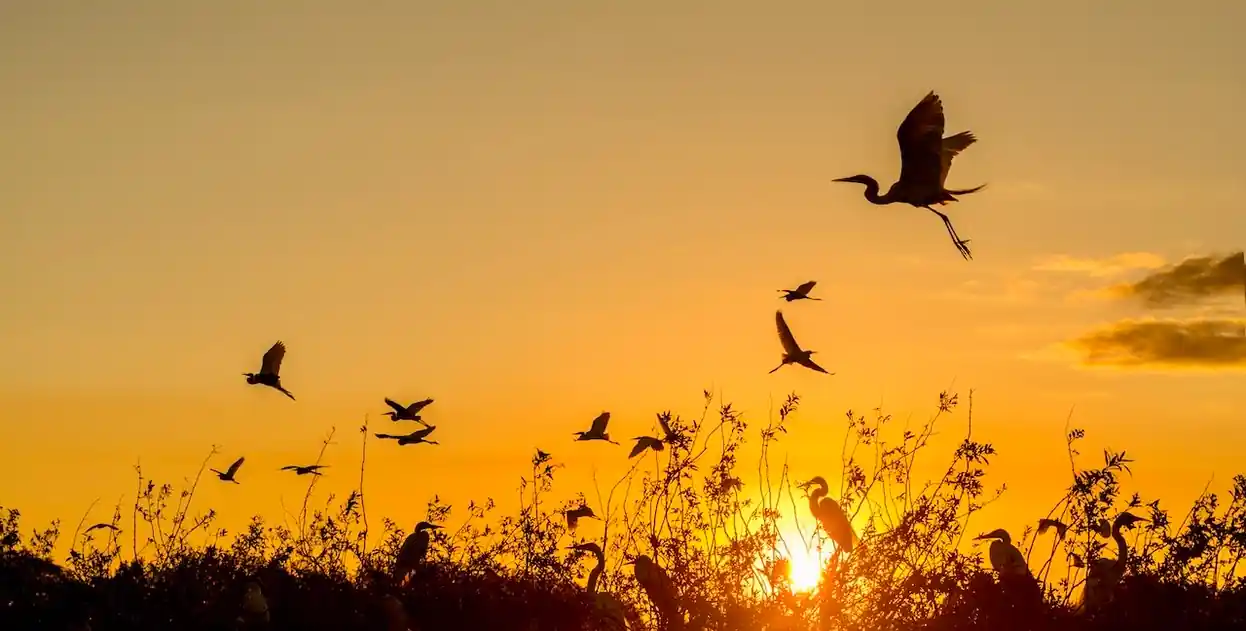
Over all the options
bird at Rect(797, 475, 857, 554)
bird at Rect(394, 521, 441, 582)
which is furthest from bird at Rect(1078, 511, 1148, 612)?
bird at Rect(394, 521, 441, 582)

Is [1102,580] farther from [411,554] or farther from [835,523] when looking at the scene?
[411,554]

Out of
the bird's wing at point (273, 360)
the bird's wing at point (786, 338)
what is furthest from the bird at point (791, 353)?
the bird's wing at point (273, 360)

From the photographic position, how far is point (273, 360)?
74.7 feet

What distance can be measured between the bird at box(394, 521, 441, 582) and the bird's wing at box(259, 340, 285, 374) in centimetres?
309

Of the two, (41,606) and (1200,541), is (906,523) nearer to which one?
(1200,541)

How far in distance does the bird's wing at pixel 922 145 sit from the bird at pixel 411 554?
288 inches

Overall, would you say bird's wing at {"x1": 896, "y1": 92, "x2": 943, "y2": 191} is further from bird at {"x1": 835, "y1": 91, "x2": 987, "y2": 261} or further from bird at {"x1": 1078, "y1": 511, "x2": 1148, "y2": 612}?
bird at {"x1": 1078, "y1": 511, "x2": 1148, "y2": 612}

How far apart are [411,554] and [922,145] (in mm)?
7962

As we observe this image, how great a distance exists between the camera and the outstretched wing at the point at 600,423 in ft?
77.6

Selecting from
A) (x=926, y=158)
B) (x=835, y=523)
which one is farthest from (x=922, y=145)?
(x=835, y=523)

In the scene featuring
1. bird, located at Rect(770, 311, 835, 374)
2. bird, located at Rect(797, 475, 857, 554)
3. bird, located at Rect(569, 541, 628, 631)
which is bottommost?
bird, located at Rect(569, 541, 628, 631)

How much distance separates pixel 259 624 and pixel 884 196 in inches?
366

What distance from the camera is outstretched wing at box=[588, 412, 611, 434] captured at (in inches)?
931

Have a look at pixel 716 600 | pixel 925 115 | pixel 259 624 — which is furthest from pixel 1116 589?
pixel 259 624
